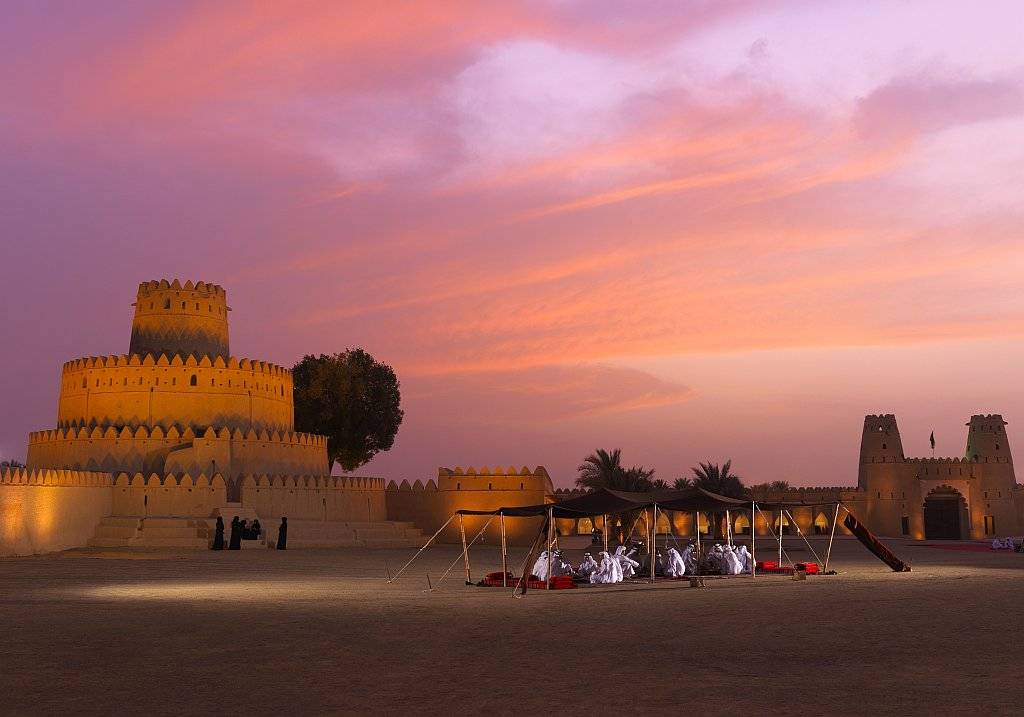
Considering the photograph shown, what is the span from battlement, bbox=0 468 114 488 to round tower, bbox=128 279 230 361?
413 inches

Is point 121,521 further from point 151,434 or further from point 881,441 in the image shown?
point 881,441

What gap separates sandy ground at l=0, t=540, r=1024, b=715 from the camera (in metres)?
9.88

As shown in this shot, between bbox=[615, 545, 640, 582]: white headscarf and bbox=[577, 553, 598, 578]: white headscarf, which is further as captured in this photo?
bbox=[615, 545, 640, 582]: white headscarf

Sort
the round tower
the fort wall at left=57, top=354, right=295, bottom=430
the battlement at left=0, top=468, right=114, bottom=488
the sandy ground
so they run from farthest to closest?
the round tower → the fort wall at left=57, top=354, right=295, bottom=430 → the battlement at left=0, top=468, right=114, bottom=488 → the sandy ground

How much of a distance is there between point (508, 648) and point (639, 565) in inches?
632

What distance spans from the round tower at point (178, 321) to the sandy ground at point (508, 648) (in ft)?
97.5

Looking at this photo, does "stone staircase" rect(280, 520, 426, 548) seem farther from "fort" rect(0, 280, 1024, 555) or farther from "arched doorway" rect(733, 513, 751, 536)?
"arched doorway" rect(733, 513, 751, 536)

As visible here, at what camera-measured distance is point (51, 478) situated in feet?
126

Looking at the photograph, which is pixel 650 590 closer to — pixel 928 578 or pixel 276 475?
pixel 928 578

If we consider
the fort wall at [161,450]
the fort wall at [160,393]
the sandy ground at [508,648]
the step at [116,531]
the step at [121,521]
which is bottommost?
the sandy ground at [508,648]

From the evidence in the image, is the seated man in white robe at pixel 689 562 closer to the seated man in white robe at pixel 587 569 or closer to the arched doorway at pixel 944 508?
the seated man in white robe at pixel 587 569

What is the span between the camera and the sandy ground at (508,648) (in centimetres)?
988

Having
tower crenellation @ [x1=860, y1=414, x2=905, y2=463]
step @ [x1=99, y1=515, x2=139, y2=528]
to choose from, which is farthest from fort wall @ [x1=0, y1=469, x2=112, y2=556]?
tower crenellation @ [x1=860, y1=414, x2=905, y2=463]

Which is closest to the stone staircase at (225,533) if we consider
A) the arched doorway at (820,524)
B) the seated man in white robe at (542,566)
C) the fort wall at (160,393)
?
the fort wall at (160,393)
